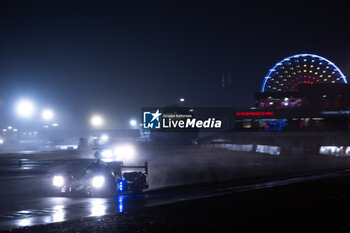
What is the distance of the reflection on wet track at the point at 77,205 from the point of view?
11266 mm

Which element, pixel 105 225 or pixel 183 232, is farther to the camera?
pixel 105 225

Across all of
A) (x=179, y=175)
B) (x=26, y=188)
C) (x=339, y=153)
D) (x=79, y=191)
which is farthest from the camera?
(x=339, y=153)

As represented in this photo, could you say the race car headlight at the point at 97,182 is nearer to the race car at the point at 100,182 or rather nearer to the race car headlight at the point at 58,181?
the race car at the point at 100,182

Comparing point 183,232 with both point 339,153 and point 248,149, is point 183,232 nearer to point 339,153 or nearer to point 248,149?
point 339,153

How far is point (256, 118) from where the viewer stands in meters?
98.3

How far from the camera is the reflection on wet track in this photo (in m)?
11.3

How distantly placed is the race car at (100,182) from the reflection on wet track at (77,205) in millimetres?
899

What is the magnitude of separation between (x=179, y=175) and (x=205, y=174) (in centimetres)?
167

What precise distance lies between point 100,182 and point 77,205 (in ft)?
9.79

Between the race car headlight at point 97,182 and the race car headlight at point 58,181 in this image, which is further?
the race car headlight at point 58,181

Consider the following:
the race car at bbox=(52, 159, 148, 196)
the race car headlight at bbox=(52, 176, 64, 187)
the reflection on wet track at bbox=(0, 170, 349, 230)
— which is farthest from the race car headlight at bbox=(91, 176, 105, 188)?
the race car headlight at bbox=(52, 176, 64, 187)

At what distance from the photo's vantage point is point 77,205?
536 inches

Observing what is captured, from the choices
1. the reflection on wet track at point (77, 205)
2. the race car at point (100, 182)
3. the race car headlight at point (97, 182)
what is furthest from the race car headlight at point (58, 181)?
the reflection on wet track at point (77, 205)

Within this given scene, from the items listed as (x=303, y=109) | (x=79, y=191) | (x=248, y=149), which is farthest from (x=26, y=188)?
(x=303, y=109)
